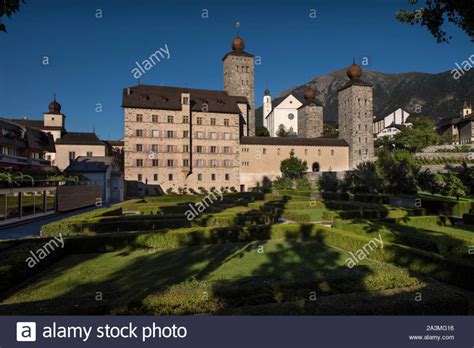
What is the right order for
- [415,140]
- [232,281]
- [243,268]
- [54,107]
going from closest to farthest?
[232,281], [243,268], [415,140], [54,107]

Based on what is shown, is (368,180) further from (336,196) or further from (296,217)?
(296,217)

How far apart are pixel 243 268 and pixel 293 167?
1804 inches

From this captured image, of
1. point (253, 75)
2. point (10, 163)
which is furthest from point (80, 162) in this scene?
point (253, 75)

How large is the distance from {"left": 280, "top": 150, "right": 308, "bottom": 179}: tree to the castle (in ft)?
8.09

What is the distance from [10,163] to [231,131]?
34787 millimetres

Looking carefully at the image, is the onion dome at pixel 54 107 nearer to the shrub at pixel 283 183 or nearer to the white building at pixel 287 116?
the shrub at pixel 283 183

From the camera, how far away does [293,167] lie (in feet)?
182

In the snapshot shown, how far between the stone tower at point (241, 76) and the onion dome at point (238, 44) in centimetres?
91

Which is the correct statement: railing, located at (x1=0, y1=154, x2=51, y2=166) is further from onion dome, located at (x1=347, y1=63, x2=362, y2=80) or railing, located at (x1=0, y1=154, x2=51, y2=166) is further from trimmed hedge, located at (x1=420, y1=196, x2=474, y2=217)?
onion dome, located at (x1=347, y1=63, x2=362, y2=80)

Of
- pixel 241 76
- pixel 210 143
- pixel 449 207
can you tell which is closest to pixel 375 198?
pixel 449 207

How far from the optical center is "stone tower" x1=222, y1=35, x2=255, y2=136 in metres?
69.6

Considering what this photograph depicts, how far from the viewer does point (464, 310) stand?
21.7ft

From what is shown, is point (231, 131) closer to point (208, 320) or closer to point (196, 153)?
point (196, 153)

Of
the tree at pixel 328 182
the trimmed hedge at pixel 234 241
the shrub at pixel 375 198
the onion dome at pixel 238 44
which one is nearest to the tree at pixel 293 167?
the tree at pixel 328 182
